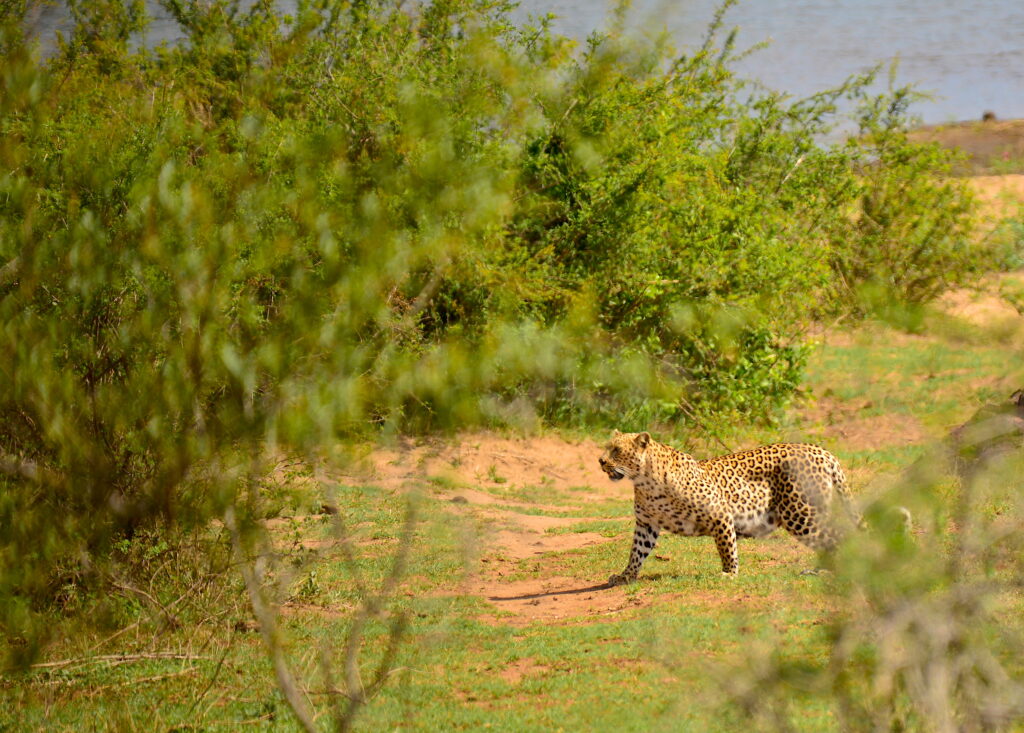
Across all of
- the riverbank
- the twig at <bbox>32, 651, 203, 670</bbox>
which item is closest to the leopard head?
the twig at <bbox>32, 651, 203, 670</bbox>

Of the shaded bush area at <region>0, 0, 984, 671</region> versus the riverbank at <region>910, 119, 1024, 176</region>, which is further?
the riverbank at <region>910, 119, 1024, 176</region>

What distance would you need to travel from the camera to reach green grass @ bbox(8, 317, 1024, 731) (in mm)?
6348

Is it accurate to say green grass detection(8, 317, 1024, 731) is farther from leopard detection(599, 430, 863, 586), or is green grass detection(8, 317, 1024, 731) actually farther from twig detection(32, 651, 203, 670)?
leopard detection(599, 430, 863, 586)

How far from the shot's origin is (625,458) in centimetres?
1060

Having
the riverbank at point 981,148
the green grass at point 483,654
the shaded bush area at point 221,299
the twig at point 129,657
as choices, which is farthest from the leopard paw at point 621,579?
the riverbank at point 981,148

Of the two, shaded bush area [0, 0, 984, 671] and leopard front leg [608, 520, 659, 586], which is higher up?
shaded bush area [0, 0, 984, 671]

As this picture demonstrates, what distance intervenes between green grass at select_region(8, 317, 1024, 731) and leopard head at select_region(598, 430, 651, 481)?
952mm

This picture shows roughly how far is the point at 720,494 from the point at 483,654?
10.3 feet

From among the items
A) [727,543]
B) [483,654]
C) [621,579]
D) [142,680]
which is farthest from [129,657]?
[727,543]

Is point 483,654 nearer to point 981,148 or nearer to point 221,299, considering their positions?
point 221,299

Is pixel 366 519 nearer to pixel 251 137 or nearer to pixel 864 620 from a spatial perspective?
pixel 251 137

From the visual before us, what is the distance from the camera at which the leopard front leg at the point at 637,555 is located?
34.5 ft

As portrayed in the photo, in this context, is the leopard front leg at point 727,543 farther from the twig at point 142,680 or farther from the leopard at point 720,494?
the twig at point 142,680

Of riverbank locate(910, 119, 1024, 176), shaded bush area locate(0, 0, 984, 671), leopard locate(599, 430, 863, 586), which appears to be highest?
riverbank locate(910, 119, 1024, 176)
